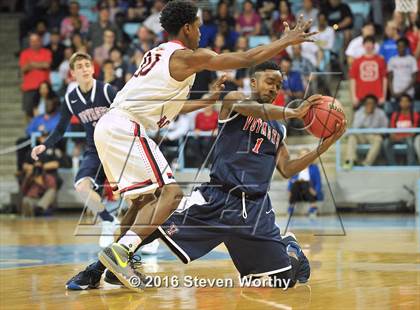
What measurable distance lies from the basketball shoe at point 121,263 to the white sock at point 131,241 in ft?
0.12

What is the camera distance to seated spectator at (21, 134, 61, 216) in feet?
51.3

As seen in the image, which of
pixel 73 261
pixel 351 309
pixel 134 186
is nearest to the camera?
pixel 351 309

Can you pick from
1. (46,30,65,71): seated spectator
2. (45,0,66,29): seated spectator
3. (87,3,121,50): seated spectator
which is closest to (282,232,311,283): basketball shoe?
(87,3,121,50): seated spectator

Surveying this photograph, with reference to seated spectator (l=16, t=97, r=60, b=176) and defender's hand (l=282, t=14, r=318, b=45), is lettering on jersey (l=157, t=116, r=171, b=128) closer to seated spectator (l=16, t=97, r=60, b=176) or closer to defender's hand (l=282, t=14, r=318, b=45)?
defender's hand (l=282, t=14, r=318, b=45)

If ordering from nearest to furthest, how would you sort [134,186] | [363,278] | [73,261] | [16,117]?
[134,186], [363,278], [73,261], [16,117]

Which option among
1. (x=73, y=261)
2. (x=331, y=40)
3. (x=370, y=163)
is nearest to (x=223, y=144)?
(x=73, y=261)

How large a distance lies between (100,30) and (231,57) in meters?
12.1

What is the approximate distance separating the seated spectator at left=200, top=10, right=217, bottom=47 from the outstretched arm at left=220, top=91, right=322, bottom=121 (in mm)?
10479

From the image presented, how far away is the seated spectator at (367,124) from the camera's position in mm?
15031

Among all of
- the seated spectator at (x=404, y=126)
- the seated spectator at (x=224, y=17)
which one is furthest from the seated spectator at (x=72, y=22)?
the seated spectator at (x=404, y=126)

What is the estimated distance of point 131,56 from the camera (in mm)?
17016

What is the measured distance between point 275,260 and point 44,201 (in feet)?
31.9

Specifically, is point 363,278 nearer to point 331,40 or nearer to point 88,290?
point 88,290

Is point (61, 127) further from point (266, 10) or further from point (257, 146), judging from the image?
point (266, 10)
